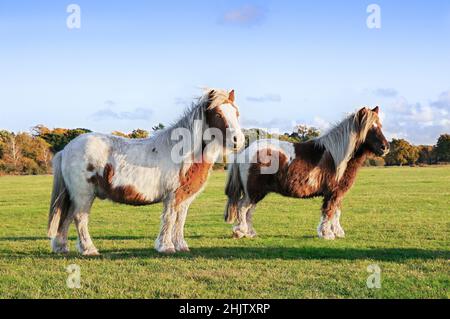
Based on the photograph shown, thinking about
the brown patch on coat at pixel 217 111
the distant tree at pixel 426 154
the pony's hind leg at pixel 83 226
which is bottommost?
the distant tree at pixel 426 154

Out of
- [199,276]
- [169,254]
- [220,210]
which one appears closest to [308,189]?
[169,254]

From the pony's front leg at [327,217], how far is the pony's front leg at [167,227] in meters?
3.74

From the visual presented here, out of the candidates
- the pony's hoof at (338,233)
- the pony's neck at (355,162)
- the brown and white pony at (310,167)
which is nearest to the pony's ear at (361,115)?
the brown and white pony at (310,167)

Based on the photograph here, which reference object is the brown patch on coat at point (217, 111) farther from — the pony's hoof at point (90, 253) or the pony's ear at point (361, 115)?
the pony's ear at point (361, 115)

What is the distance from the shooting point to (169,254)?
7664mm

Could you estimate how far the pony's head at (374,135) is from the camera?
32.4 feet

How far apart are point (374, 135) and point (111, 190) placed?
5919 millimetres

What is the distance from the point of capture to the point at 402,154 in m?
77.1

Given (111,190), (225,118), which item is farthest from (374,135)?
(111,190)

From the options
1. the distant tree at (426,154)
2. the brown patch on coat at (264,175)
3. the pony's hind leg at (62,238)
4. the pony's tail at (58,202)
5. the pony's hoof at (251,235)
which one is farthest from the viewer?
the distant tree at (426,154)

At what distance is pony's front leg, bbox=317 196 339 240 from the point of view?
9898 mm

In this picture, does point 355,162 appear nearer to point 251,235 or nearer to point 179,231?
point 251,235
